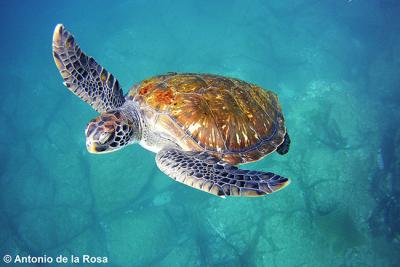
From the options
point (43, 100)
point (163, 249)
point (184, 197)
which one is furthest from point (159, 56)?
point (163, 249)

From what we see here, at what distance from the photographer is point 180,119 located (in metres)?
2.83

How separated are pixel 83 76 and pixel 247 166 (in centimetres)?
452

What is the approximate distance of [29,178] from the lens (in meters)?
7.82

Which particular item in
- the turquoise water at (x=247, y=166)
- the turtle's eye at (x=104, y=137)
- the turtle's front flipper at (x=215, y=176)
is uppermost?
the turtle's eye at (x=104, y=137)

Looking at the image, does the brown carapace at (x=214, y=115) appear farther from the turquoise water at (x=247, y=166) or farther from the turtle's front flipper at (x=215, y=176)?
the turquoise water at (x=247, y=166)

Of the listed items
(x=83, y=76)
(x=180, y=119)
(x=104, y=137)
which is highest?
(x=83, y=76)

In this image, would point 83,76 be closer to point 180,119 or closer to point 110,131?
point 110,131

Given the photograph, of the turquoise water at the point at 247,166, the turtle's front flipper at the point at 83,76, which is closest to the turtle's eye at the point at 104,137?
the turtle's front flipper at the point at 83,76

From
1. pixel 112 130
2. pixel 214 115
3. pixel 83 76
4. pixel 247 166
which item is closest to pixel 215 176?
pixel 214 115

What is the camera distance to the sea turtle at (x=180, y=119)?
8.75ft

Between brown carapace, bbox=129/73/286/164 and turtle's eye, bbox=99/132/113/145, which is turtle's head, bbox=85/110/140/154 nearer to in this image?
turtle's eye, bbox=99/132/113/145

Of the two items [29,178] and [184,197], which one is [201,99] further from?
[29,178]

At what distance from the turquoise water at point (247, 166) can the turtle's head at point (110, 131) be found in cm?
413

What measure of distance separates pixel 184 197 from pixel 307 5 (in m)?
11.2
